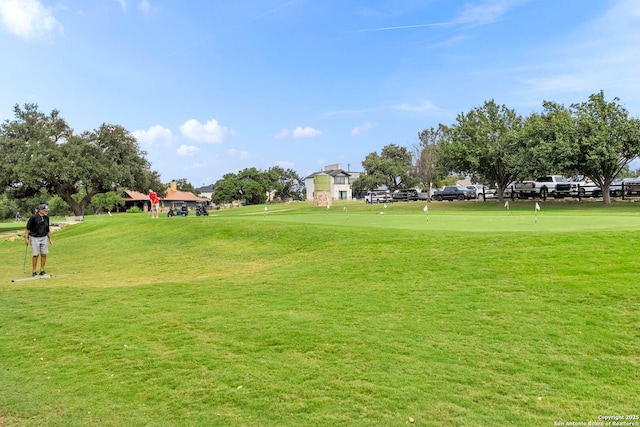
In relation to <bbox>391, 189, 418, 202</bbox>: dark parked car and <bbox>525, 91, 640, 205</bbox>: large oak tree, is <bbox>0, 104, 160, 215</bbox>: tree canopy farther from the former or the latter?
<bbox>525, 91, 640, 205</bbox>: large oak tree

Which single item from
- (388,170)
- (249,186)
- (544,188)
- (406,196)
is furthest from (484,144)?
(249,186)

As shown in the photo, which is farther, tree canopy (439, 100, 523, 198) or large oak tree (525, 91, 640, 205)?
tree canopy (439, 100, 523, 198)

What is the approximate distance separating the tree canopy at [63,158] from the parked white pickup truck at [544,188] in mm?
38331

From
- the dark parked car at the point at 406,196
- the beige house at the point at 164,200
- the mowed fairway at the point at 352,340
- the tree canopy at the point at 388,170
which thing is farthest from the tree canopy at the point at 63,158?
the tree canopy at the point at 388,170

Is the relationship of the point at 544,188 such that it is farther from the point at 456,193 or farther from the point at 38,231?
the point at 38,231

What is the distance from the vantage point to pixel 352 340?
608 cm

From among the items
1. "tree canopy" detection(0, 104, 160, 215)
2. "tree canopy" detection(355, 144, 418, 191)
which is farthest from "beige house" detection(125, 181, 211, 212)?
"tree canopy" detection(0, 104, 160, 215)

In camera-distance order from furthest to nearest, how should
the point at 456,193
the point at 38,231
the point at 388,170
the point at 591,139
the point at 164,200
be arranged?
the point at 164,200, the point at 388,170, the point at 456,193, the point at 591,139, the point at 38,231

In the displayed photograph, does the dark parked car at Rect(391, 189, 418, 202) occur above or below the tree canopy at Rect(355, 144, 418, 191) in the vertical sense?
below

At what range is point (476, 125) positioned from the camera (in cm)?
4400

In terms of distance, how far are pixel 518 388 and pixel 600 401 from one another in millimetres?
727

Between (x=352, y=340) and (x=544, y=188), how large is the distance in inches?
1615

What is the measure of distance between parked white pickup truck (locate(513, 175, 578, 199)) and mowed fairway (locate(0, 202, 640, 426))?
3321 centimetres

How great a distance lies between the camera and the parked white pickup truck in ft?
133
